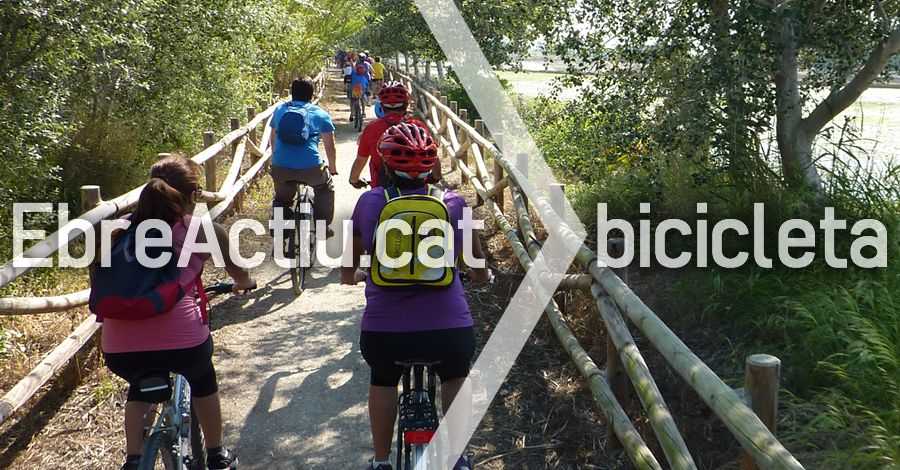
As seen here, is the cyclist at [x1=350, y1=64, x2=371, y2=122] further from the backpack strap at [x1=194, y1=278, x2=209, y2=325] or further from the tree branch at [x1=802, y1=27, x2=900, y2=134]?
the backpack strap at [x1=194, y1=278, x2=209, y2=325]

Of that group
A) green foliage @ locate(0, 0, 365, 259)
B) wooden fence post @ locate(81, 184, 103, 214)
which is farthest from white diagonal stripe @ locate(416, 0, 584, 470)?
green foliage @ locate(0, 0, 365, 259)

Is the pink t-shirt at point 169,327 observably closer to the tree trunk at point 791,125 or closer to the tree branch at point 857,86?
the tree trunk at point 791,125

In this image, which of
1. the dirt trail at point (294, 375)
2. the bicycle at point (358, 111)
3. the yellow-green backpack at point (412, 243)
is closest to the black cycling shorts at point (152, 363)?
the yellow-green backpack at point (412, 243)

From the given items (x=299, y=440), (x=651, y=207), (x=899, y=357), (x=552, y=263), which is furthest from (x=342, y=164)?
(x=899, y=357)

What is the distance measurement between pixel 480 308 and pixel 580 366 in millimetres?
2503

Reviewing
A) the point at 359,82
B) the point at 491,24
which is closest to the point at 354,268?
the point at 491,24

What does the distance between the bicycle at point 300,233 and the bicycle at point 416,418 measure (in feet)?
13.8

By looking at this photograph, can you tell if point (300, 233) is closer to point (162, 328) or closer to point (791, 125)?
point (162, 328)

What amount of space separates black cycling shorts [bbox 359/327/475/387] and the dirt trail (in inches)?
61.9

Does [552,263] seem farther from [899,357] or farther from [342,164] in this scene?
[342,164]

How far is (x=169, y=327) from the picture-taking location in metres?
3.26

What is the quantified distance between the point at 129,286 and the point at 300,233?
4462mm

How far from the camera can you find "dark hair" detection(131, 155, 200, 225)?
10.2ft

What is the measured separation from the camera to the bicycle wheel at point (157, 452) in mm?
3109
